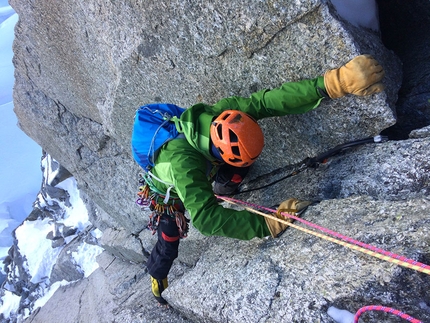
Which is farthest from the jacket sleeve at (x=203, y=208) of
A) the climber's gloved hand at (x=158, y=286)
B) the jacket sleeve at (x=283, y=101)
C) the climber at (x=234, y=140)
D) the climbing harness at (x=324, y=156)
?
the climber's gloved hand at (x=158, y=286)

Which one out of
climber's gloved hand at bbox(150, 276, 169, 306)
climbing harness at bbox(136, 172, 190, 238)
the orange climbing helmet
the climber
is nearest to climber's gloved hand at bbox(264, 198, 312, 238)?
the climber

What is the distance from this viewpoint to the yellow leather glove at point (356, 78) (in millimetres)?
2475

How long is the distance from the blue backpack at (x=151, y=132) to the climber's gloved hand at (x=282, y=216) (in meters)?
1.13

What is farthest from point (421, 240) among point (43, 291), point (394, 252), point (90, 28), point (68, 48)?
point (43, 291)

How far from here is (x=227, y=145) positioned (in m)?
2.59

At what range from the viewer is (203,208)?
2686mm

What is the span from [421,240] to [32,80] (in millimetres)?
6969

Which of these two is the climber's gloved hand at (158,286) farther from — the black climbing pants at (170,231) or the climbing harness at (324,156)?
the climbing harness at (324,156)

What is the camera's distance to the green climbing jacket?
106 inches

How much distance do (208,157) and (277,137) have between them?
2.90 ft

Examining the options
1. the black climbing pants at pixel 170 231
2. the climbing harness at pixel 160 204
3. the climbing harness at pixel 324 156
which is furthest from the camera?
the black climbing pants at pixel 170 231

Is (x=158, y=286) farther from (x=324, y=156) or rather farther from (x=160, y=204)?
(x=324, y=156)

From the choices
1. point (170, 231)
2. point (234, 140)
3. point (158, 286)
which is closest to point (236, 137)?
point (234, 140)

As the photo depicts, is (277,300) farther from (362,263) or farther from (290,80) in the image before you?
(290,80)
